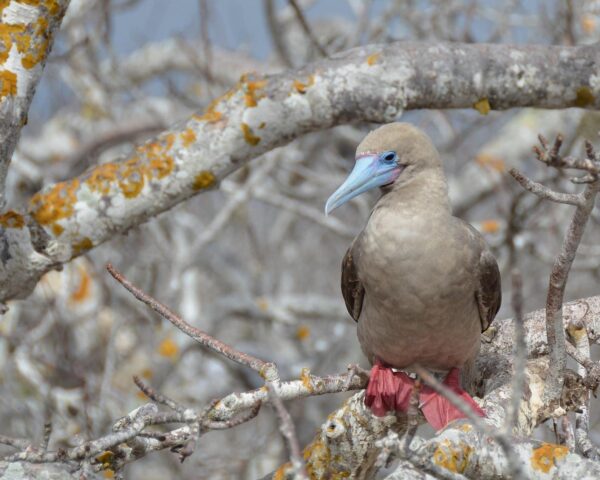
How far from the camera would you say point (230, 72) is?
834 centimetres

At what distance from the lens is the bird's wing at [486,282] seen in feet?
12.1

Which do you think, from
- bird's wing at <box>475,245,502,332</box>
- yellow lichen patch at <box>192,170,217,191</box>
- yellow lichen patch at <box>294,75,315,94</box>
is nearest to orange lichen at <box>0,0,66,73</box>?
yellow lichen patch at <box>192,170,217,191</box>

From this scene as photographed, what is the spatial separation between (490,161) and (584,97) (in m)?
3.82

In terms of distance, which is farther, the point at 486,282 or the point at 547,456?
the point at 486,282

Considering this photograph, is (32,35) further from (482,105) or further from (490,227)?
(490,227)

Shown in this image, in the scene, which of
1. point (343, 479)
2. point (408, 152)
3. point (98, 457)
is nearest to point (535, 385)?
point (343, 479)

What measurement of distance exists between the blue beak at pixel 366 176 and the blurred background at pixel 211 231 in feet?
5.72

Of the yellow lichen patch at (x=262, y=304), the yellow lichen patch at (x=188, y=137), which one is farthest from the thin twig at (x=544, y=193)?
the yellow lichen patch at (x=262, y=304)

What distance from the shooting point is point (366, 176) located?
11.7ft

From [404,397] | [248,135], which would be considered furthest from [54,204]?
[404,397]

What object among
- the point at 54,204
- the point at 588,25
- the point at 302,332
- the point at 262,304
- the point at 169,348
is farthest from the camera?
the point at 588,25

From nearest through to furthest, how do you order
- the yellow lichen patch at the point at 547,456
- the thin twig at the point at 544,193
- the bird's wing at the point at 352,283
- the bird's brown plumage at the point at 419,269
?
the thin twig at the point at 544,193 → the yellow lichen patch at the point at 547,456 → the bird's brown plumage at the point at 419,269 → the bird's wing at the point at 352,283

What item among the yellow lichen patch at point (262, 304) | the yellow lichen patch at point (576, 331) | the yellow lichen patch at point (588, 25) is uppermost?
the yellow lichen patch at point (576, 331)

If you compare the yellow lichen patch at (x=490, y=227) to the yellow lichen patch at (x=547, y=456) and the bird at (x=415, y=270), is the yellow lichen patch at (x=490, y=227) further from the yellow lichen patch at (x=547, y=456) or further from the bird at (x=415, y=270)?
the yellow lichen patch at (x=547, y=456)
